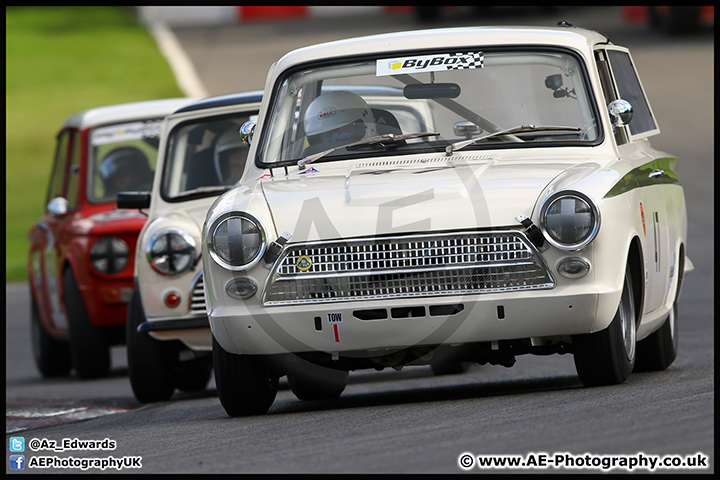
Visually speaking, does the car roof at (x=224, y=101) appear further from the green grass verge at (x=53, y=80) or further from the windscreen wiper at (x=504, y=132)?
the green grass verge at (x=53, y=80)

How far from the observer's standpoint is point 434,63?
23.9 feet

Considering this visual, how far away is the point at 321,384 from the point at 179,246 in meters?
1.70

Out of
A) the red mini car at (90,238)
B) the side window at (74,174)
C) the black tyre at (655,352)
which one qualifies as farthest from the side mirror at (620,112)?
the side window at (74,174)

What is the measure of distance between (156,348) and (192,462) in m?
3.78

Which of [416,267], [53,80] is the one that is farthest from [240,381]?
[53,80]

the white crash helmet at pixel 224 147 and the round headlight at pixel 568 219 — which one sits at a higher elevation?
the round headlight at pixel 568 219

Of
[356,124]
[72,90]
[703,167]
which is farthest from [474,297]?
[72,90]

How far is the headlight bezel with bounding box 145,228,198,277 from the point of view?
8742 millimetres

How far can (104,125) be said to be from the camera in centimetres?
1146

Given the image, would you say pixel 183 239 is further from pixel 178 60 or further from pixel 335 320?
pixel 178 60

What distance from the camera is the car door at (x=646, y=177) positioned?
6.86 meters

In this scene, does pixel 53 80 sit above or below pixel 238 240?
below

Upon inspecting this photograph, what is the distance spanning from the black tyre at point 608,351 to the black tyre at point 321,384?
1424mm

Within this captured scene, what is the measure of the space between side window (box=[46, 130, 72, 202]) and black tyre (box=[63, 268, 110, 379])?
1377 millimetres
